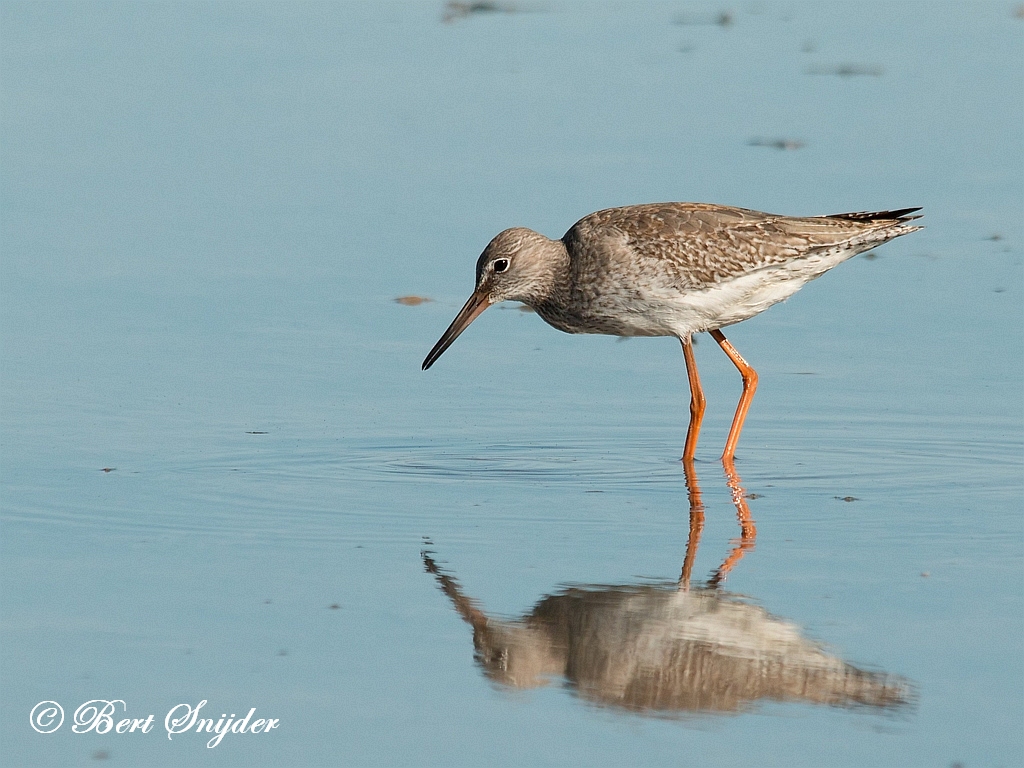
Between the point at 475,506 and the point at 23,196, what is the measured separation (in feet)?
19.9

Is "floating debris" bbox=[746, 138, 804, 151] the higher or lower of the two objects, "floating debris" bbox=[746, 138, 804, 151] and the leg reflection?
the higher

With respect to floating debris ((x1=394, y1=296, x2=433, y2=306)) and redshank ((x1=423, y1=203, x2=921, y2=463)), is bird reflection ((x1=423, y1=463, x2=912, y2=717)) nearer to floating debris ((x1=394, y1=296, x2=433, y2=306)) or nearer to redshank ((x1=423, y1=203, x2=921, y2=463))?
redshank ((x1=423, y1=203, x2=921, y2=463))

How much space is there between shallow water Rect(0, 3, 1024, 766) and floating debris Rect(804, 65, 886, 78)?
97mm

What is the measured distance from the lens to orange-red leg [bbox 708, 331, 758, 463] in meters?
9.02

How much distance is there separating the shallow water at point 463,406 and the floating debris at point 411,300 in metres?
0.08

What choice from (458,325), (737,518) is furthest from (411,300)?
(737,518)

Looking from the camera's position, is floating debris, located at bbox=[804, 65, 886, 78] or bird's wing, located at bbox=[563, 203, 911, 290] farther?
floating debris, located at bbox=[804, 65, 886, 78]

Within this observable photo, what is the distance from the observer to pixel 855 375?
994cm

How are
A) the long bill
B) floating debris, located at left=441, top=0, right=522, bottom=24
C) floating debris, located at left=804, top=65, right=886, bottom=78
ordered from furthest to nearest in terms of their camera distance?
→ floating debris, located at left=441, top=0, right=522, bottom=24, floating debris, located at left=804, top=65, right=886, bottom=78, the long bill

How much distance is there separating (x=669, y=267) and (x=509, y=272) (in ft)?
2.88

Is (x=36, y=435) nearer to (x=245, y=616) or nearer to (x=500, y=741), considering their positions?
(x=245, y=616)

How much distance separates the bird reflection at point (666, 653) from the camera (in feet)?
18.8
